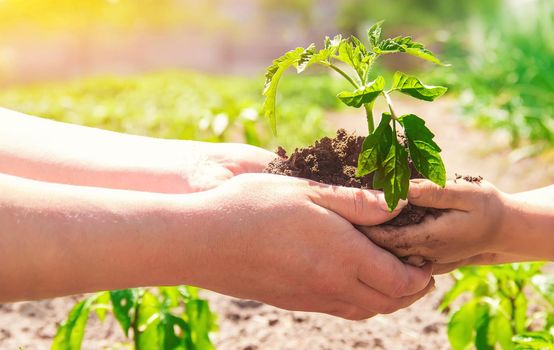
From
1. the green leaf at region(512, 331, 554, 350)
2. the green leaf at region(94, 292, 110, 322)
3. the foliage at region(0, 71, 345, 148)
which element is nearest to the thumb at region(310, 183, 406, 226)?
the green leaf at region(512, 331, 554, 350)

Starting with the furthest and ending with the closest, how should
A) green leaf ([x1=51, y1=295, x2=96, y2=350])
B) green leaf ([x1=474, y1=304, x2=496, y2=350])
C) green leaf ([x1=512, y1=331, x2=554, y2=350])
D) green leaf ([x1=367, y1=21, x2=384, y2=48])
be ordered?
green leaf ([x1=474, y1=304, x2=496, y2=350]) < green leaf ([x1=51, y1=295, x2=96, y2=350]) < green leaf ([x1=512, y1=331, x2=554, y2=350]) < green leaf ([x1=367, y1=21, x2=384, y2=48])

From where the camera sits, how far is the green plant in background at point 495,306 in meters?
2.00

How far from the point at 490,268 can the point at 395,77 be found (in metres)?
0.97

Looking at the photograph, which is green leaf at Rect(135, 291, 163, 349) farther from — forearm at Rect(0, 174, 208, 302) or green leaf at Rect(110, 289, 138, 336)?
forearm at Rect(0, 174, 208, 302)

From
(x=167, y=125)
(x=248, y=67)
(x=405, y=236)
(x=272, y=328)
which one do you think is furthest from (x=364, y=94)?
(x=248, y=67)

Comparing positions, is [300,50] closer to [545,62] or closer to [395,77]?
[395,77]

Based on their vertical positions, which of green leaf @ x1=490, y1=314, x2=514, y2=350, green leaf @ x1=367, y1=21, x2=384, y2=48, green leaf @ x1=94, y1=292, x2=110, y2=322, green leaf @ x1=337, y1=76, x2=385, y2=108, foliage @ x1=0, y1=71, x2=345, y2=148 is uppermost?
foliage @ x1=0, y1=71, x2=345, y2=148

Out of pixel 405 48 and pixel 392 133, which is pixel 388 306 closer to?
pixel 392 133

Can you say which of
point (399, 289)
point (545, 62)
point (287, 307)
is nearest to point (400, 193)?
point (399, 289)

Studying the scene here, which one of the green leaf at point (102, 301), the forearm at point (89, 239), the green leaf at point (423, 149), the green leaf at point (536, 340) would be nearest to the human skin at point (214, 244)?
the forearm at point (89, 239)

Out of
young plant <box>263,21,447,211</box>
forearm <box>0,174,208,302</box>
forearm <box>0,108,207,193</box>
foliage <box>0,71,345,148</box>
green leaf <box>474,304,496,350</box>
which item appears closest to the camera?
forearm <box>0,174,208,302</box>

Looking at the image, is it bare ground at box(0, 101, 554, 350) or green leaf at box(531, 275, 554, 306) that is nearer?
green leaf at box(531, 275, 554, 306)

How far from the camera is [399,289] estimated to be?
4.86 feet

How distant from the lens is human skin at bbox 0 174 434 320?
4.21 ft
